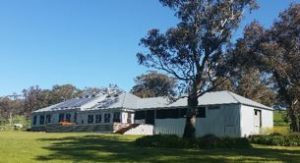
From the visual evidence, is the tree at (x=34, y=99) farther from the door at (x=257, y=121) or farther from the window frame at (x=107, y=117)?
the door at (x=257, y=121)

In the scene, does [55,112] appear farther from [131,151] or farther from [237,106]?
[131,151]

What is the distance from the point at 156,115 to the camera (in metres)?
61.6

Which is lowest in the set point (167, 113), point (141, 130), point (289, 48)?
point (141, 130)

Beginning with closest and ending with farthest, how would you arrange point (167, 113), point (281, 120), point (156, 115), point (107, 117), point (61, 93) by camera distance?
point (167, 113) < point (156, 115) < point (107, 117) < point (281, 120) < point (61, 93)

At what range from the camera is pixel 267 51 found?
41.7m

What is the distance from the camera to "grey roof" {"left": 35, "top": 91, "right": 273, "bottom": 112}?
5609 centimetres

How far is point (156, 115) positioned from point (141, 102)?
5.74m

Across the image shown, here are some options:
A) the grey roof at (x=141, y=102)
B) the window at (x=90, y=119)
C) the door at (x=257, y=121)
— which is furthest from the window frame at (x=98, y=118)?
the door at (x=257, y=121)

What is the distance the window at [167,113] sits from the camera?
59.3 meters

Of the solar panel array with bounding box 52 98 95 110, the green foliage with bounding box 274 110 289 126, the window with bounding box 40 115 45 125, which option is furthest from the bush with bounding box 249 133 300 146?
the window with bounding box 40 115 45 125

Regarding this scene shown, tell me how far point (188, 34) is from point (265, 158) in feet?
52.7

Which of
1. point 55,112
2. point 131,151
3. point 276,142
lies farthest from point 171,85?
point 131,151

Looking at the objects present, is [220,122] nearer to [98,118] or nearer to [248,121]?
[248,121]

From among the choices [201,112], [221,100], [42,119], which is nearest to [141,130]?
[201,112]
